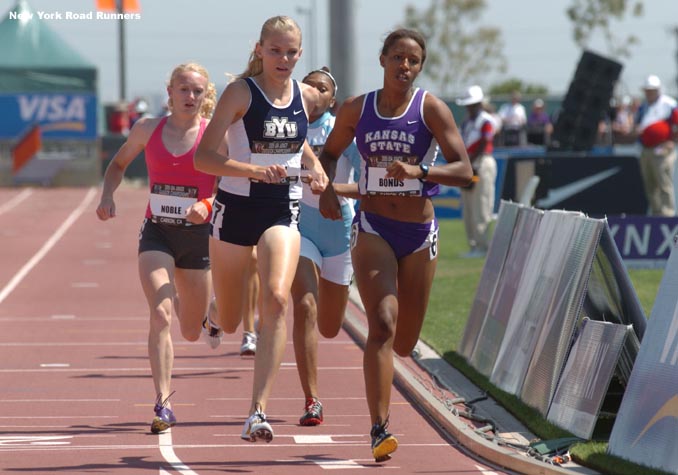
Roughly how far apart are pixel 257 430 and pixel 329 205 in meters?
1.35

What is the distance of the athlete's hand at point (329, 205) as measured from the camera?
8.57 m

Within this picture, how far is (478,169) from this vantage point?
2214 centimetres

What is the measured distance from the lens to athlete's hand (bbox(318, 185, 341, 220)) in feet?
28.1

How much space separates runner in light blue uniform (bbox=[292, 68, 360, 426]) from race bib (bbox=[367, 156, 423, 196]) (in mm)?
1112

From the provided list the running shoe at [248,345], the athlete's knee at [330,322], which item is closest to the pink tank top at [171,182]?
the athlete's knee at [330,322]

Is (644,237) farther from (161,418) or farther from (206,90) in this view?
(161,418)

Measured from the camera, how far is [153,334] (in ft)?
30.8

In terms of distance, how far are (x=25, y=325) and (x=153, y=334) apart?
254 inches

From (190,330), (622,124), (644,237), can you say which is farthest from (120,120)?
(190,330)

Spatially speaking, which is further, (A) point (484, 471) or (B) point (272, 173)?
(B) point (272, 173)

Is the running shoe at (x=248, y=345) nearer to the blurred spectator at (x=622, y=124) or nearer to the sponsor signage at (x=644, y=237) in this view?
the sponsor signage at (x=644, y=237)

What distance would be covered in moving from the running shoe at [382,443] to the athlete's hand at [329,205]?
47.8 inches

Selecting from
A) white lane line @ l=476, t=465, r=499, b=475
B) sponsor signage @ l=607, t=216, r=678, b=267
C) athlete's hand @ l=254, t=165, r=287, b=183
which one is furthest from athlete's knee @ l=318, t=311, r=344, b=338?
sponsor signage @ l=607, t=216, r=678, b=267

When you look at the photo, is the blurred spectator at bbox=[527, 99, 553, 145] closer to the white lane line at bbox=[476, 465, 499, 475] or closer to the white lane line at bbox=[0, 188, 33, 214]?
the white lane line at bbox=[0, 188, 33, 214]
